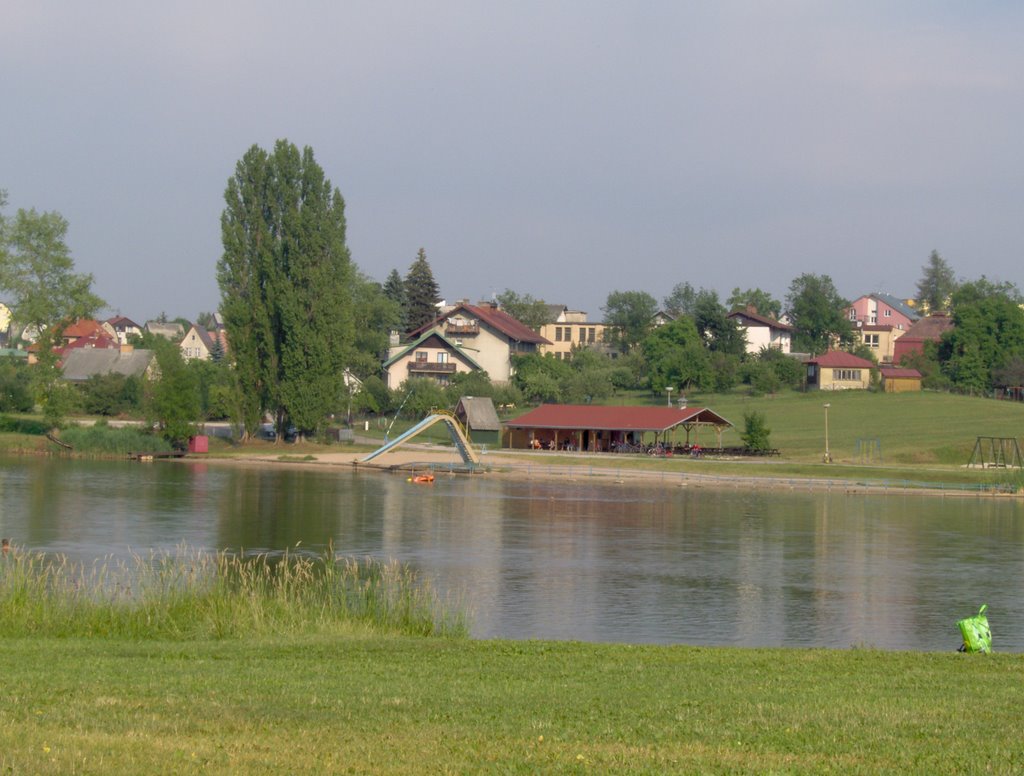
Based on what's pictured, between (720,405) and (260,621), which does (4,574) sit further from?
(720,405)

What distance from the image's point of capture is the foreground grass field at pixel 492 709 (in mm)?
8922

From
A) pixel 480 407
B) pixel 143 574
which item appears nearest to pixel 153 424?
pixel 480 407

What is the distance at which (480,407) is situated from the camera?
82.1 m

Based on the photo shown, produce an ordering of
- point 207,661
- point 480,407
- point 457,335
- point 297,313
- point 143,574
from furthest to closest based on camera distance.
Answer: point 457,335, point 480,407, point 297,313, point 143,574, point 207,661

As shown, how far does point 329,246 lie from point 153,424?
48.1 ft

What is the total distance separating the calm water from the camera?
24.0m

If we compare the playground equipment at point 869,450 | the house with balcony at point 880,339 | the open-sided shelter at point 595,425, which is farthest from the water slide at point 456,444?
the house with balcony at point 880,339

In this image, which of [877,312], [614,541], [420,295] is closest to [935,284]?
[877,312]

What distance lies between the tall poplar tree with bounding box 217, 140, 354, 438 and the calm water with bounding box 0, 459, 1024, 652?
32.2 feet

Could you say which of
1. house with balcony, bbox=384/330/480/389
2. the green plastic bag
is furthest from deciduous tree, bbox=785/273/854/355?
the green plastic bag

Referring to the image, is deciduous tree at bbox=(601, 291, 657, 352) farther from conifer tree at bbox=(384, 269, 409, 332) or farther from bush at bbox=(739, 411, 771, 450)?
bush at bbox=(739, 411, 771, 450)

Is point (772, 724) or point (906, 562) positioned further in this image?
point (906, 562)

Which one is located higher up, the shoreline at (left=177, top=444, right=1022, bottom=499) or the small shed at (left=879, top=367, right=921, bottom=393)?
the small shed at (left=879, top=367, right=921, bottom=393)

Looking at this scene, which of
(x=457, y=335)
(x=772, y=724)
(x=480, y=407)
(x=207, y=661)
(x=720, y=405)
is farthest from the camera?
(x=457, y=335)
